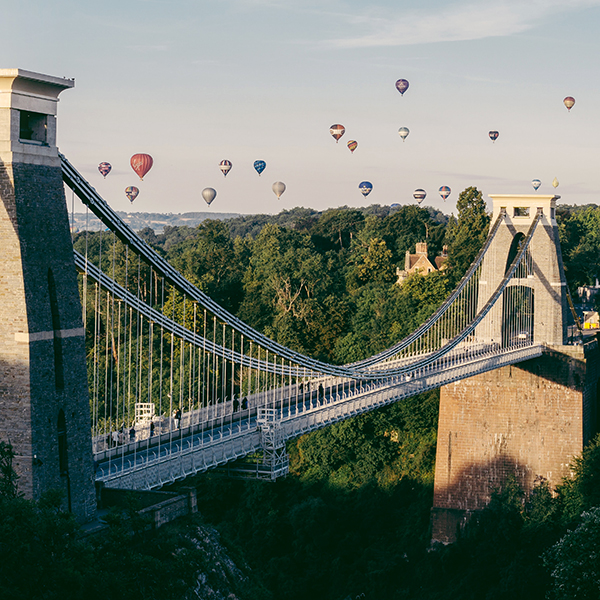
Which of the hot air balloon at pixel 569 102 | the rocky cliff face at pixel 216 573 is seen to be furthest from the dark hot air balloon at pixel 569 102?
the rocky cliff face at pixel 216 573

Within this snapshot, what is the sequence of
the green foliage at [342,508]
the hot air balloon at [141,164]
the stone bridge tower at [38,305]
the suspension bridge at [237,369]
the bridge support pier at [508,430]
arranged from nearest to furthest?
the stone bridge tower at [38,305]
the suspension bridge at [237,369]
the green foliage at [342,508]
the bridge support pier at [508,430]
the hot air balloon at [141,164]

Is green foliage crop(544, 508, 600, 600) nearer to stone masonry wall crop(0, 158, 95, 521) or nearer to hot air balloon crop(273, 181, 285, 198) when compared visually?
stone masonry wall crop(0, 158, 95, 521)

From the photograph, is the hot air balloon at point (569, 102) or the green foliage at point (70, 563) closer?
the green foliage at point (70, 563)

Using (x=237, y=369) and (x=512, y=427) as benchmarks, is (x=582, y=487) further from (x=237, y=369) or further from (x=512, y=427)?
(x=237, y=369)

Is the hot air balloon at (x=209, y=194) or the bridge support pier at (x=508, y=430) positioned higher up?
the hot air balloon at (x=209, y=194)

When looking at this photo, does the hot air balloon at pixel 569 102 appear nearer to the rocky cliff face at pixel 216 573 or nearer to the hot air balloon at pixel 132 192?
the hot air balloon at pixel 132 192

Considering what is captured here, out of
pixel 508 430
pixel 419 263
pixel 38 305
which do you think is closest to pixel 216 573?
pixel 38 305

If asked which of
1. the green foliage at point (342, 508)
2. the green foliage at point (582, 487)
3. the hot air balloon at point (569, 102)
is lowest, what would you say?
the green foliage at point (342, 508)
